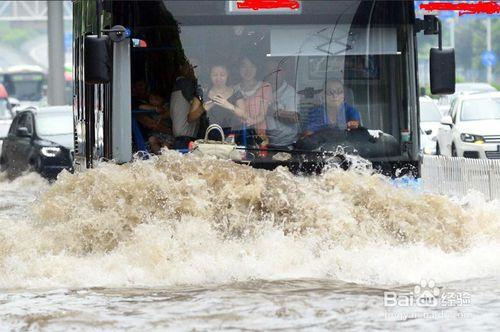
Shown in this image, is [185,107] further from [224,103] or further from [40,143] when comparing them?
[40,143]

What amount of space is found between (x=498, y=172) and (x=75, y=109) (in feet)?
23.3

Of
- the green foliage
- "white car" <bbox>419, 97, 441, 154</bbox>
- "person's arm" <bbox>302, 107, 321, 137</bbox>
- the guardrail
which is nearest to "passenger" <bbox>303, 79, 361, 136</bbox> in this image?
"person's arm" <bbox>302, 107, 321, 137</bbox>

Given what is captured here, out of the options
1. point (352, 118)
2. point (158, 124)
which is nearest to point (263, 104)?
point (352, 118)

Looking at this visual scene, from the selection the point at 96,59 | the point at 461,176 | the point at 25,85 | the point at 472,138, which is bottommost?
the point at 25,85

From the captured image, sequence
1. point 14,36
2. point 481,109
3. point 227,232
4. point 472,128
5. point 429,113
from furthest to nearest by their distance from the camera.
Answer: point 14,36, point 429,113, point 481,109, point 472,128, point 227,232

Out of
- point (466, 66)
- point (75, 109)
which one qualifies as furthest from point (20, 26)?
point (75, 109)

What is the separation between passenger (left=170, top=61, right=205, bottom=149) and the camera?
12.1m

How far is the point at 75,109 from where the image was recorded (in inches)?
620

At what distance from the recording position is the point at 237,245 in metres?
11.3

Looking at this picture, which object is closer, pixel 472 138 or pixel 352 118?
pixel 352 118

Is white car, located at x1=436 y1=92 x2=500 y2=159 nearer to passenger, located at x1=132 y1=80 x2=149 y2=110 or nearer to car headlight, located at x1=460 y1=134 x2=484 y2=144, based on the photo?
car headlight, located at x1=460 y1=134 x2=484 y2=144

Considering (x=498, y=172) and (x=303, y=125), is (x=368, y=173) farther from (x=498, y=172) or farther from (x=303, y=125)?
(x=498, y=172)

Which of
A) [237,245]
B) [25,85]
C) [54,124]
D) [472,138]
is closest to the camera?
[237,245]

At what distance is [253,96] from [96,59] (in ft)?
4.66
